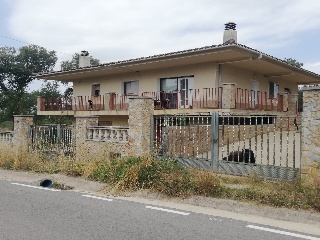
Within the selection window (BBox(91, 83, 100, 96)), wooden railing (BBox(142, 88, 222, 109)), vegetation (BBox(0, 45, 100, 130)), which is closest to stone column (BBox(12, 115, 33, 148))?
wooden railing (BBox(142, 88, 222, 109))

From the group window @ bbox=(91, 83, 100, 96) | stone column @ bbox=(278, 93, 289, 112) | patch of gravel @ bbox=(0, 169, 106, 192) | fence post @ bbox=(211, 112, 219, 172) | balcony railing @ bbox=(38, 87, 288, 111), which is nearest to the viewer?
patch of gravel @ bbox=(0, 169, 106, 192)

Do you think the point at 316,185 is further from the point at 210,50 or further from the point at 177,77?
the point at 177,77

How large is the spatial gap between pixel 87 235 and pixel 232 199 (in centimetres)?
349

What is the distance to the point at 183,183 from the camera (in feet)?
26.1

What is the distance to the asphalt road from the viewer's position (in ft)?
16.7

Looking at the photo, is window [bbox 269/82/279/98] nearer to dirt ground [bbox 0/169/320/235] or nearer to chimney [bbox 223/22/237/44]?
chimney [bbox 223/22/237/44]

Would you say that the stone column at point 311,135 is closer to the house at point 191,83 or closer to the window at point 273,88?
the house at point 191,83

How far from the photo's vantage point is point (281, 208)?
21.6ft

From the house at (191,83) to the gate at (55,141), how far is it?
5.52 metres

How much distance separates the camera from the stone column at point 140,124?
1070cm

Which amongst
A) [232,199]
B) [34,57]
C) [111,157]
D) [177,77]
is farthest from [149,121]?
[34,57]

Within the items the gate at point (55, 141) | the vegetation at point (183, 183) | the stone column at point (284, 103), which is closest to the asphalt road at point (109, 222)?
the vegetation at point (183, 183)

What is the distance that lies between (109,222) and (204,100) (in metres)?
11.6

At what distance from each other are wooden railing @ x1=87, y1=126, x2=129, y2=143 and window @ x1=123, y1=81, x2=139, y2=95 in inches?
340
